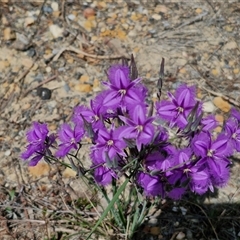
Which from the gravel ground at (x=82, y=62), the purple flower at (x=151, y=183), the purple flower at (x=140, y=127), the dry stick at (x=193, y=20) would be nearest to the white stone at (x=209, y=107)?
the gravel ground at (x=82, y=62)

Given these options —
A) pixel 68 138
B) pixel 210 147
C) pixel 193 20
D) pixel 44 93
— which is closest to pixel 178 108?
pixel 210 147

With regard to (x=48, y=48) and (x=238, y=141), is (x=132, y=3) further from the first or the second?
(x=238, y=141)

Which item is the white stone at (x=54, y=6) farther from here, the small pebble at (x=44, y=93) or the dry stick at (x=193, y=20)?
the dry stick at (x=193, y=20)

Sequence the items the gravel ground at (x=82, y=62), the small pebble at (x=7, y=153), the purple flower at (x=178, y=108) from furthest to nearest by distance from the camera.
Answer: the small pebble at (x=7, y=153) → the gravel ground at (x=82, y=62) → the purple flower at (x=178, y=108)

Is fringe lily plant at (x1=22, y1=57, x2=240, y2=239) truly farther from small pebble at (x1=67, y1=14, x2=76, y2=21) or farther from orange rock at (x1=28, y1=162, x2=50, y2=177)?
small pebble at (x1=67, y1=14, x2=76, y2=21)

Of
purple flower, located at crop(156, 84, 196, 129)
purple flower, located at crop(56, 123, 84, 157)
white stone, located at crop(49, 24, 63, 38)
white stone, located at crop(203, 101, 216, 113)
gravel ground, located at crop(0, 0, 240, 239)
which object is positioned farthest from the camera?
white stone, located at crop(49, 24, 63, 38)

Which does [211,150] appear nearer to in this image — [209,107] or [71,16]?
[209,107]

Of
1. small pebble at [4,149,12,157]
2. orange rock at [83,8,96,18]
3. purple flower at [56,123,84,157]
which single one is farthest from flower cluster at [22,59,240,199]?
orange rock at [83,8,96,18]
